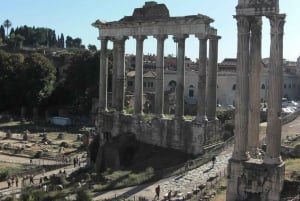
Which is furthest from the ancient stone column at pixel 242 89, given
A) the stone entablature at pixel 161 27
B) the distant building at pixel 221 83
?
the distant building at pixel 221 83

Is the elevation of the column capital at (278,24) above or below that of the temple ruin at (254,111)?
above

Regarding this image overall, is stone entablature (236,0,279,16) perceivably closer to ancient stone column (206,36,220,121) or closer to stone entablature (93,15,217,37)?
stone entablature (93,15,217,37)

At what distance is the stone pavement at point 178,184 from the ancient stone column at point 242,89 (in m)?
5.35

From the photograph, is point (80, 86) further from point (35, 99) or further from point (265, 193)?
point (265, 193)

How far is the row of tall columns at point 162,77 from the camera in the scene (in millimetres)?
36344

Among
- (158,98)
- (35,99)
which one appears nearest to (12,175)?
(158,98)

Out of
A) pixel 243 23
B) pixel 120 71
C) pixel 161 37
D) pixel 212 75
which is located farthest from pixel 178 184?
pixel 120 71

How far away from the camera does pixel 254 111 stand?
25.7 metres

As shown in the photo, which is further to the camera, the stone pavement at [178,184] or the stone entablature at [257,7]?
the stone pavement at [178,184]

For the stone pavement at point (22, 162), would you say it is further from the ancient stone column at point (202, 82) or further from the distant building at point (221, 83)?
the distant building at point (221, 83)

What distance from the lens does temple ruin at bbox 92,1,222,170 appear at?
36.2 metres

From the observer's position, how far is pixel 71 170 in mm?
43156

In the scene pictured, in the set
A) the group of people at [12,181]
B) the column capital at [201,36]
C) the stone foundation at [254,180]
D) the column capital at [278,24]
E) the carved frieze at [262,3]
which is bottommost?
the group of people at [12,181]

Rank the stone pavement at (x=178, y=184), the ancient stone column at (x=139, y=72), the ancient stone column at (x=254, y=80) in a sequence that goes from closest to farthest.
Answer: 1. the ancient stone column at (x=254, y=80)
2. the stone pavement at (x=178, y=184)
3. the ancient stone column at (x=139, y=72)
